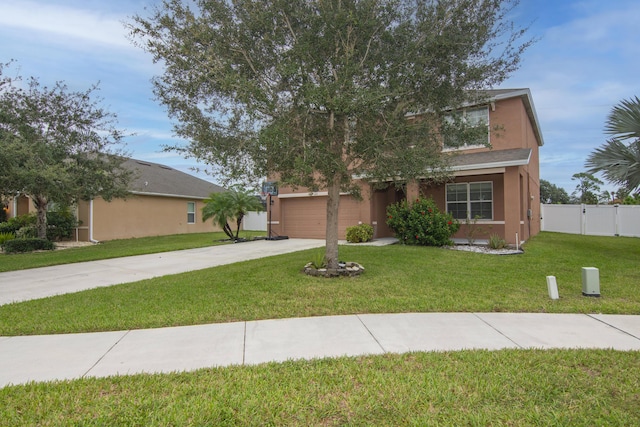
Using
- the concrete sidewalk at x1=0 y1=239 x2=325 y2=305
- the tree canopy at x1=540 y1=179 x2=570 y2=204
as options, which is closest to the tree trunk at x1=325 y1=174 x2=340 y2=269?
the concrete sidewalk at x1=0 y1=239 x2=325 y2=305

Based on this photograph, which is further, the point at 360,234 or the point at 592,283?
the point at 360,234

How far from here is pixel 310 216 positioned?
59.6ft

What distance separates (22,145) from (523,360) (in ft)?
48.7

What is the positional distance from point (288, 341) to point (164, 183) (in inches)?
867

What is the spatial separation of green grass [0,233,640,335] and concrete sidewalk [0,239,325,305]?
0.91 meters

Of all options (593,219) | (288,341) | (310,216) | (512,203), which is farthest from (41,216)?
(593,219)

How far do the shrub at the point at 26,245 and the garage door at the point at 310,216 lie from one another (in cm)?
1026

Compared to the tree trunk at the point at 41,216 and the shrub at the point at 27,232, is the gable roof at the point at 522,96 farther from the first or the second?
the shrub at the point at 27,232

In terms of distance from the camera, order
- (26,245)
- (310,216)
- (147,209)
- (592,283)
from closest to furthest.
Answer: (592,283) < (26,245) < (310,216) < (147,209)

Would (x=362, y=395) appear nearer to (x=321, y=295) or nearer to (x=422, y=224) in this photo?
(x=321, y=295)

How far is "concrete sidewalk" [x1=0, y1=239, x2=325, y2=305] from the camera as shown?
25.2 ft

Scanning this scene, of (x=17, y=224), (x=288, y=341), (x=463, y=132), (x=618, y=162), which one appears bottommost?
(x=288, y=341)

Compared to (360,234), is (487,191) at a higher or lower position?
higher

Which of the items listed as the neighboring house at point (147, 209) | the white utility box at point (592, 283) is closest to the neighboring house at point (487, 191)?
the white utility box at point (592, 283)
